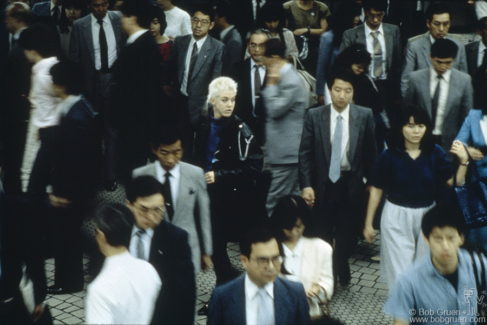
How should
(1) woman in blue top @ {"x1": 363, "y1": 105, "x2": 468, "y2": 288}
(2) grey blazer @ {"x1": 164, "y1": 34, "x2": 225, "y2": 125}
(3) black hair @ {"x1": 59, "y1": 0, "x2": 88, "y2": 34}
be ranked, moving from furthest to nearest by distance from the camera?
(3) black hair @ {"x1": 59, "y1": 0, "x2": 88, "y2": 34} < (2) grey blazer @ {"x1": 164, "y1": 34, "x2": 225, "y2": 125} < (1) woman in blue top @ {"x1": 363, "y1": 105, "x2": 468, "y2": 288}

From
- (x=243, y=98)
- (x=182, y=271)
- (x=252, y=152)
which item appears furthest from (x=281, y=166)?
(x=182, y=271)

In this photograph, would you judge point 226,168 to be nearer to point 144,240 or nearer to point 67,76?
point 67,76

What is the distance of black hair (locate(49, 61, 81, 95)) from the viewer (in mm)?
6297

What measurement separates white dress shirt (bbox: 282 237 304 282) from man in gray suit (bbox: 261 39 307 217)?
2.15m

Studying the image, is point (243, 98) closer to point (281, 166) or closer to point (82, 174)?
point (281, 166)

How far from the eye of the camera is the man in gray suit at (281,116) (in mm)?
6664

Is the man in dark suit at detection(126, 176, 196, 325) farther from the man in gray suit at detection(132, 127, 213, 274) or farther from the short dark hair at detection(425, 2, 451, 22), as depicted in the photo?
the short dark hair at detection(425, 2, 451, 22)

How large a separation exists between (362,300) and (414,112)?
6.38 feet

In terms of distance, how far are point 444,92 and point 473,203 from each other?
2.12m

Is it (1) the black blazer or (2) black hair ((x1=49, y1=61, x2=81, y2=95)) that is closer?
(1) the black blazer

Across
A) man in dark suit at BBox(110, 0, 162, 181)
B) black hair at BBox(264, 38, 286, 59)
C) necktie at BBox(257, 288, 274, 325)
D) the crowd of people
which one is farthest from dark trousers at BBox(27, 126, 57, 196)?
necktie at BBox(257, 288, 274, 325)

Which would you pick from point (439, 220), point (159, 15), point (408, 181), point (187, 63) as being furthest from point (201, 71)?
point (439, 220)

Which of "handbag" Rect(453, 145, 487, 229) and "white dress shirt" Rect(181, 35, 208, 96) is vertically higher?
"white dress shirt" Rect(181, 35, 208, 96)

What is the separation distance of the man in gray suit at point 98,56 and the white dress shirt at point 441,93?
4.16 meters
